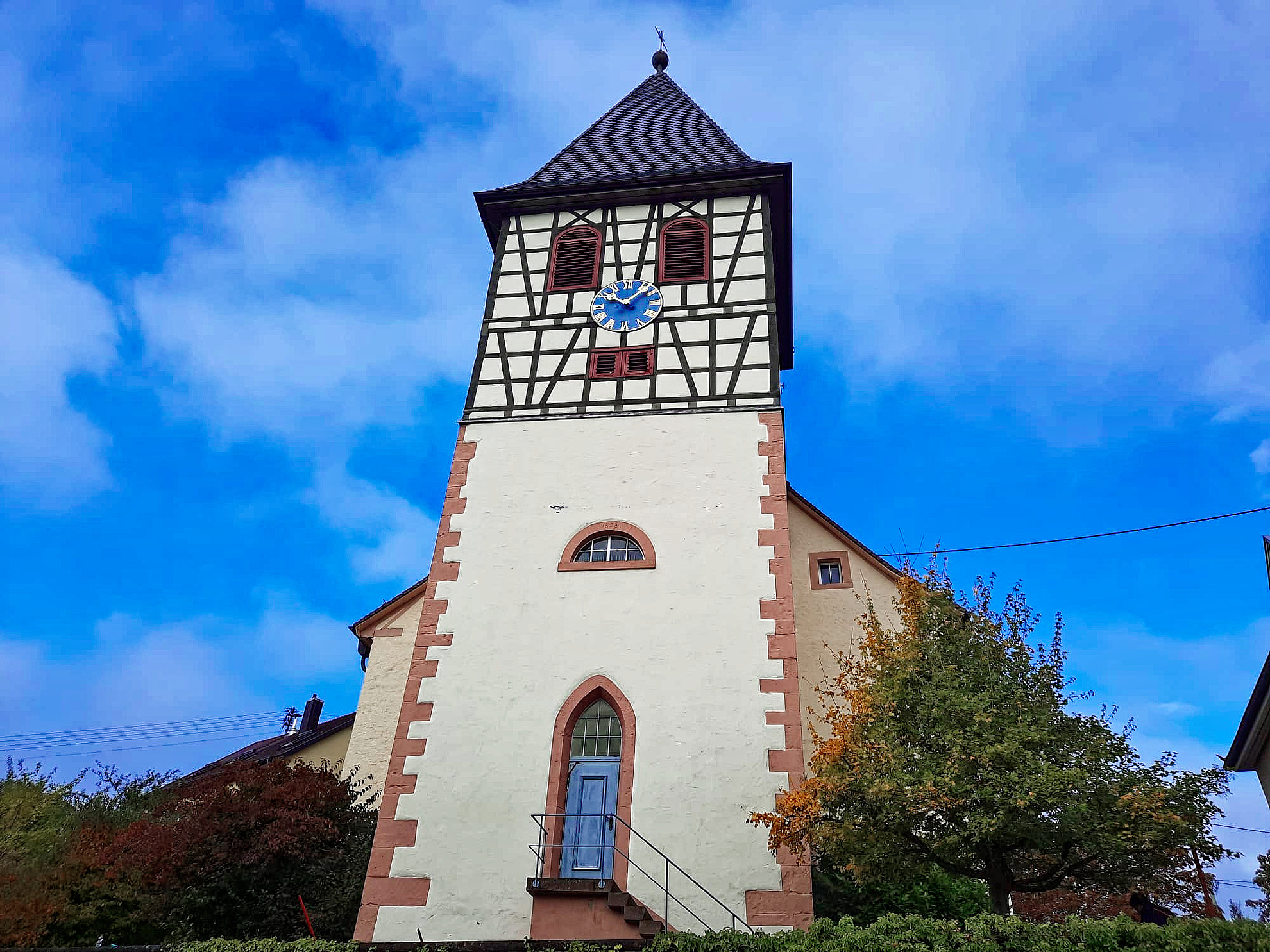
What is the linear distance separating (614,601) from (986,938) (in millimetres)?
6469

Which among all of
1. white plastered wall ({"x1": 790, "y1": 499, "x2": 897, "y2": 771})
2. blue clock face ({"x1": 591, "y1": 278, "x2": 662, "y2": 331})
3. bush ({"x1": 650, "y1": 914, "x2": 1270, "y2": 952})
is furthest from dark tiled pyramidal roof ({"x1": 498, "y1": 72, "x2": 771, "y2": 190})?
bush ({"x1": 650, "y1": 914, "x2": 1270, "y2": 952})

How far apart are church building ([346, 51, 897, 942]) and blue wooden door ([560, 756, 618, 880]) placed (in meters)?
0.03

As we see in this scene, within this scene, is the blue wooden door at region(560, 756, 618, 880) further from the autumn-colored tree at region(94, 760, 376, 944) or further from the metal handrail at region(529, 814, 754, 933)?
the autumn-colored tree at region(94, 760, 376, 944)

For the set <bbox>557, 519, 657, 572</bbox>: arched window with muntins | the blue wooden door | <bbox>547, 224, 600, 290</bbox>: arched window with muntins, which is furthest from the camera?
<bbox>547, 224, 600, 290</bbox>: arched window with muntins

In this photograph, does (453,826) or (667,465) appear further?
(667,465)

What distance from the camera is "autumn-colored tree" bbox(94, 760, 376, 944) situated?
12180 millimetres

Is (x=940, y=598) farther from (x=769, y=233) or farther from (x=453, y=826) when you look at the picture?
(x=769, y=233)

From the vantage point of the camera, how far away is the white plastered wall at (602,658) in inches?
434

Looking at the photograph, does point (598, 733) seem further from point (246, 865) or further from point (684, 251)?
point (684, 251)

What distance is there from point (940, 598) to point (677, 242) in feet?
28.9

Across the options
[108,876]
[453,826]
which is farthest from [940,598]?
[108,876]

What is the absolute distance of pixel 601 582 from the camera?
518 inches

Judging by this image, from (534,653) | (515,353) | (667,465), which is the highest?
(515,353)

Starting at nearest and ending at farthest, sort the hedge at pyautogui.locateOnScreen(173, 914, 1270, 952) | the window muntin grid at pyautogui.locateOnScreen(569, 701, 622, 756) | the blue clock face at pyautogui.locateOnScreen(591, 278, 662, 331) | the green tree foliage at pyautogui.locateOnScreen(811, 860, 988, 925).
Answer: the hedge at pyautogui.locateOnScreen(173, 914, 1270, 952) < the window muntin grid at pyautogui.locateOnScreen(569, 701, 622, 756) < the green tree foliage at pyautogui.locateOnScreen(811, 860, 988, 925) < the blue clock face at pyautogui.locateOnScreen(591, 278, 662, 331)
